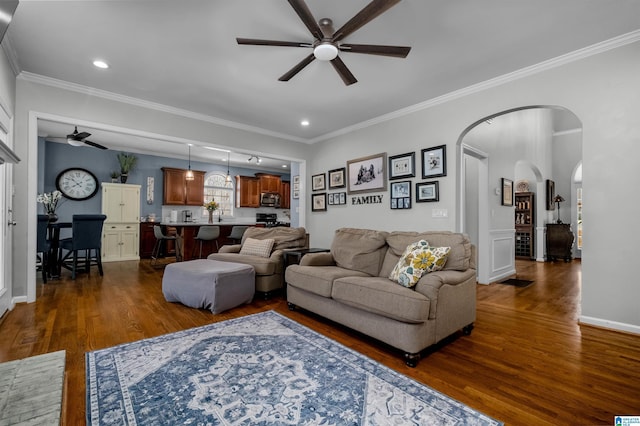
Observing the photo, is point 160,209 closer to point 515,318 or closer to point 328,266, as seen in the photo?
point 328,266

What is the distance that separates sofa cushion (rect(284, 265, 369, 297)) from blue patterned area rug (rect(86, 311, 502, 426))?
1.63ft

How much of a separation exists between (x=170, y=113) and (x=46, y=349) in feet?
10.9

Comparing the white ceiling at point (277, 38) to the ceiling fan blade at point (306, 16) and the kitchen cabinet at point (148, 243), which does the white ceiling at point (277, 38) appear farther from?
the kitchen cabinet at point (148, 243)

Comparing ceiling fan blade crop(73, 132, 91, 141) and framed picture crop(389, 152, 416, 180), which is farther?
ceiling fan blade crop(73, 132, 91, 141)

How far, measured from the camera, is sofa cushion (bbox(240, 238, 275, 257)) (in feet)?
13.5

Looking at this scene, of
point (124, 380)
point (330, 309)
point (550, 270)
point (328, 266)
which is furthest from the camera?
point (550, 270)

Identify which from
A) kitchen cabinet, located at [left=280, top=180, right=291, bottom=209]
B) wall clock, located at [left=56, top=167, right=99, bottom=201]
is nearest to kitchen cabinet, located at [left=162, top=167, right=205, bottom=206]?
wall clock, located at [left=56, top=167, right=99, bottom=201]

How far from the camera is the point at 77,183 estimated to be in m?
6.57

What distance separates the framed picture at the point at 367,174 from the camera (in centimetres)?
468

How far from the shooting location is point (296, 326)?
2.82 meters

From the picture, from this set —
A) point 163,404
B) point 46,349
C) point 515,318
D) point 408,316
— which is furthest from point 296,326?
point 515,318

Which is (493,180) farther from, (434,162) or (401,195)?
(401,195)

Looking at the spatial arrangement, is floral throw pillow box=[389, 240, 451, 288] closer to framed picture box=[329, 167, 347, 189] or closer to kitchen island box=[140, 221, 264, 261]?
framed picture box=[329, 167, 347, 189]

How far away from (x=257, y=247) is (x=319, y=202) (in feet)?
6.50
